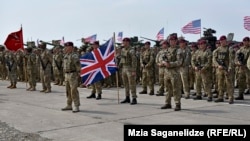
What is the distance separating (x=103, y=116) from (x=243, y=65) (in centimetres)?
555

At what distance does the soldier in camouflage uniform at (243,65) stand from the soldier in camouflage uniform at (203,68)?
40.7 inches

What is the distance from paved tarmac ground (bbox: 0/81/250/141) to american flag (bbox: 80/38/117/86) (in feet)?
2.78

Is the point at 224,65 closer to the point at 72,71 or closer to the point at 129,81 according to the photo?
the point at 129,81

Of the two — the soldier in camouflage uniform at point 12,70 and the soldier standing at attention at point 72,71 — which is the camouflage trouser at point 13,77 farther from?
the soldier standing at attention at point 72,71

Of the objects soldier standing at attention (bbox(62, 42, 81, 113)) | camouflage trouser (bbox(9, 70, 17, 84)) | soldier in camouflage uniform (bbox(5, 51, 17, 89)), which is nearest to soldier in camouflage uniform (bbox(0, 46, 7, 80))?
soldier in camouflage uniform (bbox(5, 51, 17, 89))

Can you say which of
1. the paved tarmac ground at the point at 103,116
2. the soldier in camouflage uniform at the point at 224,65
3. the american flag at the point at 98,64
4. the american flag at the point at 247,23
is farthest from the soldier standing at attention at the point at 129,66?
the american flag at the point at 247,23

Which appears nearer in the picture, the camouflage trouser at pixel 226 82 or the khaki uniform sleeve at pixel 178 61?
the khaki uniform sleeve at pixel 178 61

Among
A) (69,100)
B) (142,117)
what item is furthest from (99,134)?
(69,100)

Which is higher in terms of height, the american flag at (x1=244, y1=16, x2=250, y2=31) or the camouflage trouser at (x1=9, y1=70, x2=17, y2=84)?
the american flag at (x1=244, y1=16, x2=250, y2=31)

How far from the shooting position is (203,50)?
1208 cm

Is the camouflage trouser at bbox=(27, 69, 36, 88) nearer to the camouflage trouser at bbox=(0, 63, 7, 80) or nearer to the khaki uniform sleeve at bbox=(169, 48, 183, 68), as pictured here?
the camouflage trouser at bbox=(0, 63, 7, 80)

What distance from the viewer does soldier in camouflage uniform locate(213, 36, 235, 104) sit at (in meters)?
10.9

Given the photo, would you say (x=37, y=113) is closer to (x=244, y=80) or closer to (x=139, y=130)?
(x=139, y=130)

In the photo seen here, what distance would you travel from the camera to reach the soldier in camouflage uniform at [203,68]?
11.7 metres
